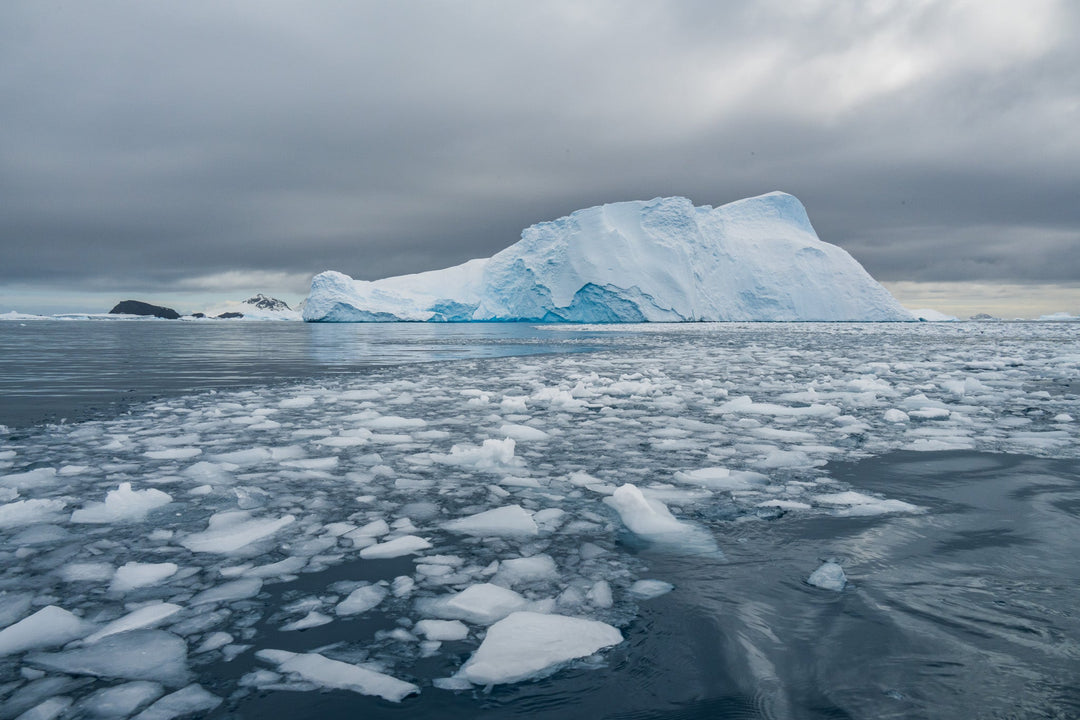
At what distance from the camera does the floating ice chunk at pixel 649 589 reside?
81.1 inches

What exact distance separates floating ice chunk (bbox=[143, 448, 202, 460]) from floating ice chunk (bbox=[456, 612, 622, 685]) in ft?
10.2

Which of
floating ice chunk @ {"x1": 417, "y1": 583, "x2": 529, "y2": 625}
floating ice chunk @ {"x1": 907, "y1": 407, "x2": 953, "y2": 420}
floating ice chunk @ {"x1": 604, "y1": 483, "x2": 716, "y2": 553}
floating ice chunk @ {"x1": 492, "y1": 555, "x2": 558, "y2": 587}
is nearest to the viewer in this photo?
floating ice chunk @ {"x1": 417, "y1": 583, "x2": 529, "y2": 625}

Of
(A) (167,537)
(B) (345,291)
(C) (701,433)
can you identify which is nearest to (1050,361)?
(C) (701,433)

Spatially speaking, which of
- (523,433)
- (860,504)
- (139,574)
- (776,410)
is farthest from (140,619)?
(776,410)

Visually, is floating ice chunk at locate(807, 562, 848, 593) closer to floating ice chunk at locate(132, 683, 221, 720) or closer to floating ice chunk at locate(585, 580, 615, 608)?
floating ice chunk at locate(585, 580, 615, 608)

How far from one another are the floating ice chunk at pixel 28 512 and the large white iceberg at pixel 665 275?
4778 centimetres

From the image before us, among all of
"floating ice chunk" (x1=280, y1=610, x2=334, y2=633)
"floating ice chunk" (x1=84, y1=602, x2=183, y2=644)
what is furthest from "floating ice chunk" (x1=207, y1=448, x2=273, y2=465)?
"floating ice chunk" (x1=280, y1=610, x2=334, y2=633)

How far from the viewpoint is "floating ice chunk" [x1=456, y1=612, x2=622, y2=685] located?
160cm

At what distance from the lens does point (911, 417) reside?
5469mm

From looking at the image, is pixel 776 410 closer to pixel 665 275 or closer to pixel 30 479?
pixel 30 479

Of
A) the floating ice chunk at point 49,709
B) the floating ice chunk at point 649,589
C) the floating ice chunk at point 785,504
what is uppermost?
the floating ice chunk at point 49,709

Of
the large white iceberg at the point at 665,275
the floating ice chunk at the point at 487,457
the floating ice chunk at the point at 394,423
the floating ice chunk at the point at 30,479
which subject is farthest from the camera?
the large white iceberg at the point at 665,275

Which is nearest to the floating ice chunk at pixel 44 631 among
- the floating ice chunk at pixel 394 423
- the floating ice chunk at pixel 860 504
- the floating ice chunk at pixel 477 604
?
the floating ice chunk at pixel 477 604

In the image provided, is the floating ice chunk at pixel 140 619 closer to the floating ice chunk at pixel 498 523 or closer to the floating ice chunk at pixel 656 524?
the floating ice chunk at pixel 498 523
